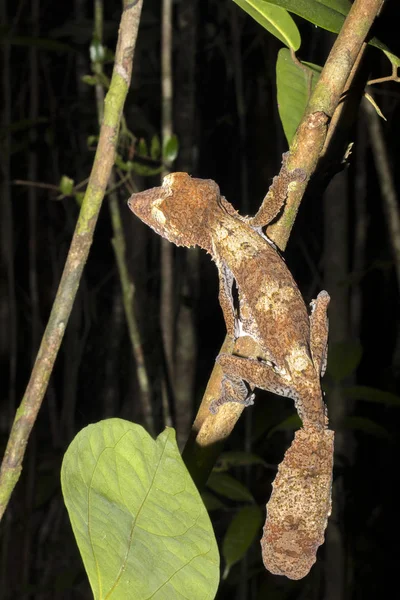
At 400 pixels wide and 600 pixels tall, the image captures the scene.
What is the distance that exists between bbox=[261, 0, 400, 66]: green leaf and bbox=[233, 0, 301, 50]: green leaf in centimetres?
12

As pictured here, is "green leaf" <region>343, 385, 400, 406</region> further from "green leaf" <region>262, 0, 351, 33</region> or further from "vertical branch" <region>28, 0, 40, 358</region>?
"vertical branch" <region>28, 0, 40, 358</region>

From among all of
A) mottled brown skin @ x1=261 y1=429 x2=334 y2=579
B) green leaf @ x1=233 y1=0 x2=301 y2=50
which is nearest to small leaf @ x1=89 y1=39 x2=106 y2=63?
green leaf @ x1=233 y1=0 x2=301 y2=50

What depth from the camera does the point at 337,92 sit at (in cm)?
120

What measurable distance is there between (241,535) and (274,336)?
1.22 m

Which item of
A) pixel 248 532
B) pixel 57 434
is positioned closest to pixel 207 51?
pixel 57 434

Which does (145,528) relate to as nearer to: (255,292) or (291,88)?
(255,292)

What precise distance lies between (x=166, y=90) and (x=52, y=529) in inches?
145

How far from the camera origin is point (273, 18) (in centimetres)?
147

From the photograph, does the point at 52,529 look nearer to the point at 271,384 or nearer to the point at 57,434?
the point at 57,434

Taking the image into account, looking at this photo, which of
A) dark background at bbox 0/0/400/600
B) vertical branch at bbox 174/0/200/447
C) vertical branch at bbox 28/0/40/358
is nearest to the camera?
vertical branch at bbox 174/0/200/447

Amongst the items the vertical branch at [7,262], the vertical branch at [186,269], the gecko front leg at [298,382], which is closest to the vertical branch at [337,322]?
the vertical branch at [186,269]

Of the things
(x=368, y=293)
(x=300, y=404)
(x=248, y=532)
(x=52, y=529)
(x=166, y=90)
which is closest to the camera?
(x=300, y=404)

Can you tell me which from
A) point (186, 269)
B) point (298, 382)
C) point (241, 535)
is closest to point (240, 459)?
point (241, 535)

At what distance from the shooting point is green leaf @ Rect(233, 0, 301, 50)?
1453 millimetres
